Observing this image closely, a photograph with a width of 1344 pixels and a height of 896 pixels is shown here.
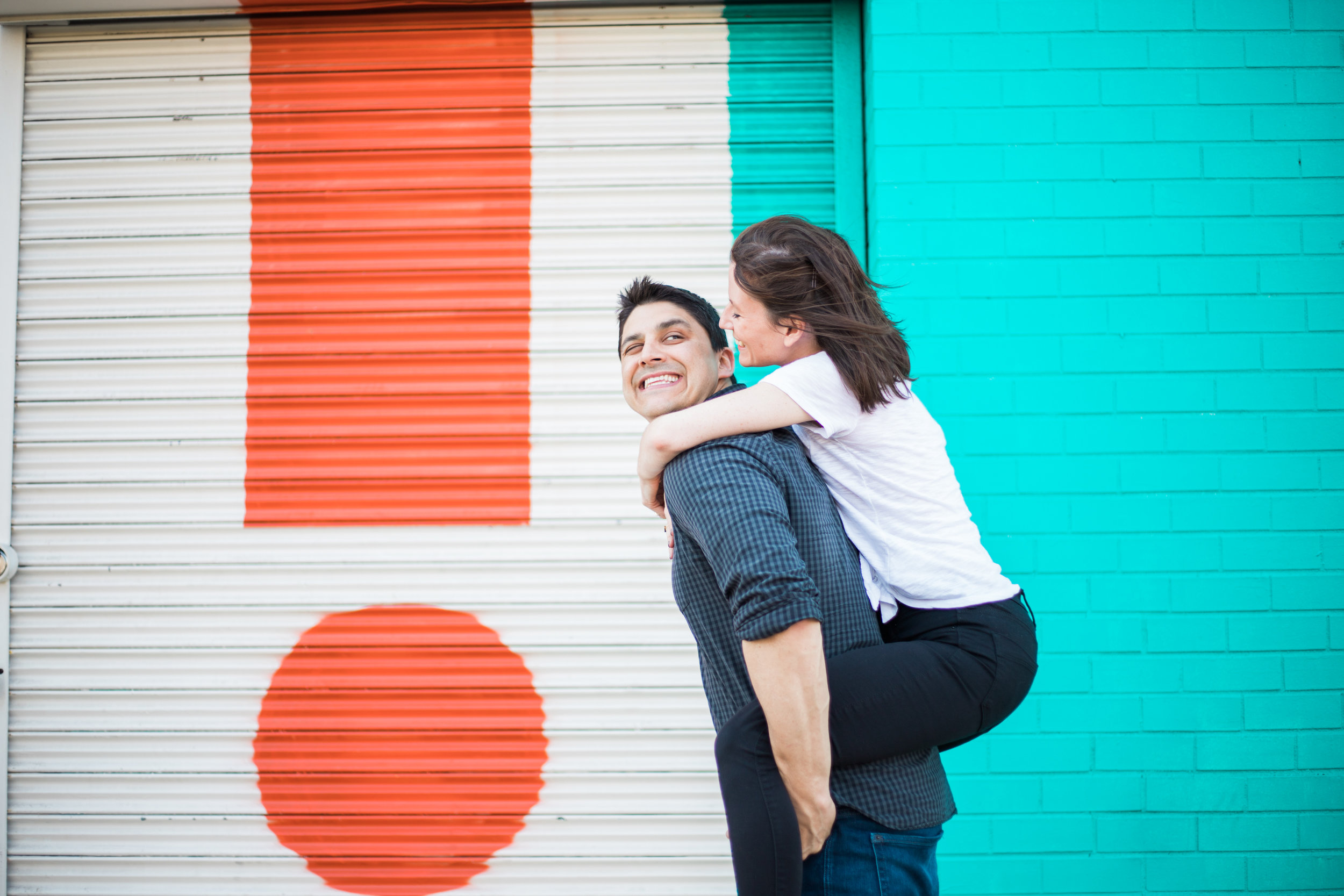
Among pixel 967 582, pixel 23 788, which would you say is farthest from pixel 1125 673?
pixel 23 788

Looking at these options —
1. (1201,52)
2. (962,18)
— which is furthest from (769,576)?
(1201,52)

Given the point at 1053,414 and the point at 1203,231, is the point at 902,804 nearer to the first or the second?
the point at 1053,414

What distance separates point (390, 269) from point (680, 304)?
1766mm

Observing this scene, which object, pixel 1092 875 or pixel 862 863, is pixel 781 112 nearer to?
pixel 862 863

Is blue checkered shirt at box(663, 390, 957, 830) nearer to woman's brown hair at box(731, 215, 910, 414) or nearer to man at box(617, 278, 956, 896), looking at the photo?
man at box(617, 278, 956, 896)

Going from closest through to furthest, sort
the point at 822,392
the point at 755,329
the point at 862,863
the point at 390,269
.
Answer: the point at 862,863, the point at 822,392, the point at 755,329, the point at 390,269

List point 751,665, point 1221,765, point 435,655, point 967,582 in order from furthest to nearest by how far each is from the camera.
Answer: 1. point 435,655
2. point 1221,765
3. point 967,582
4. point 751,665

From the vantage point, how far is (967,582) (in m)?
1.52

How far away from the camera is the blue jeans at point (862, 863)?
4.38ft

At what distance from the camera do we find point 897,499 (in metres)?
1.55

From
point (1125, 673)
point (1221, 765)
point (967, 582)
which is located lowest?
point (1221, 765)

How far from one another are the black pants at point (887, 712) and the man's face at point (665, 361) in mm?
657

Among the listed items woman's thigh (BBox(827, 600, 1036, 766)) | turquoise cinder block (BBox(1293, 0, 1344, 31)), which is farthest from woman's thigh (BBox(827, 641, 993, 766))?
turquoise cinder block (BBox(1293, 0, 1344, 31))

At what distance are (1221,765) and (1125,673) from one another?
442mm
